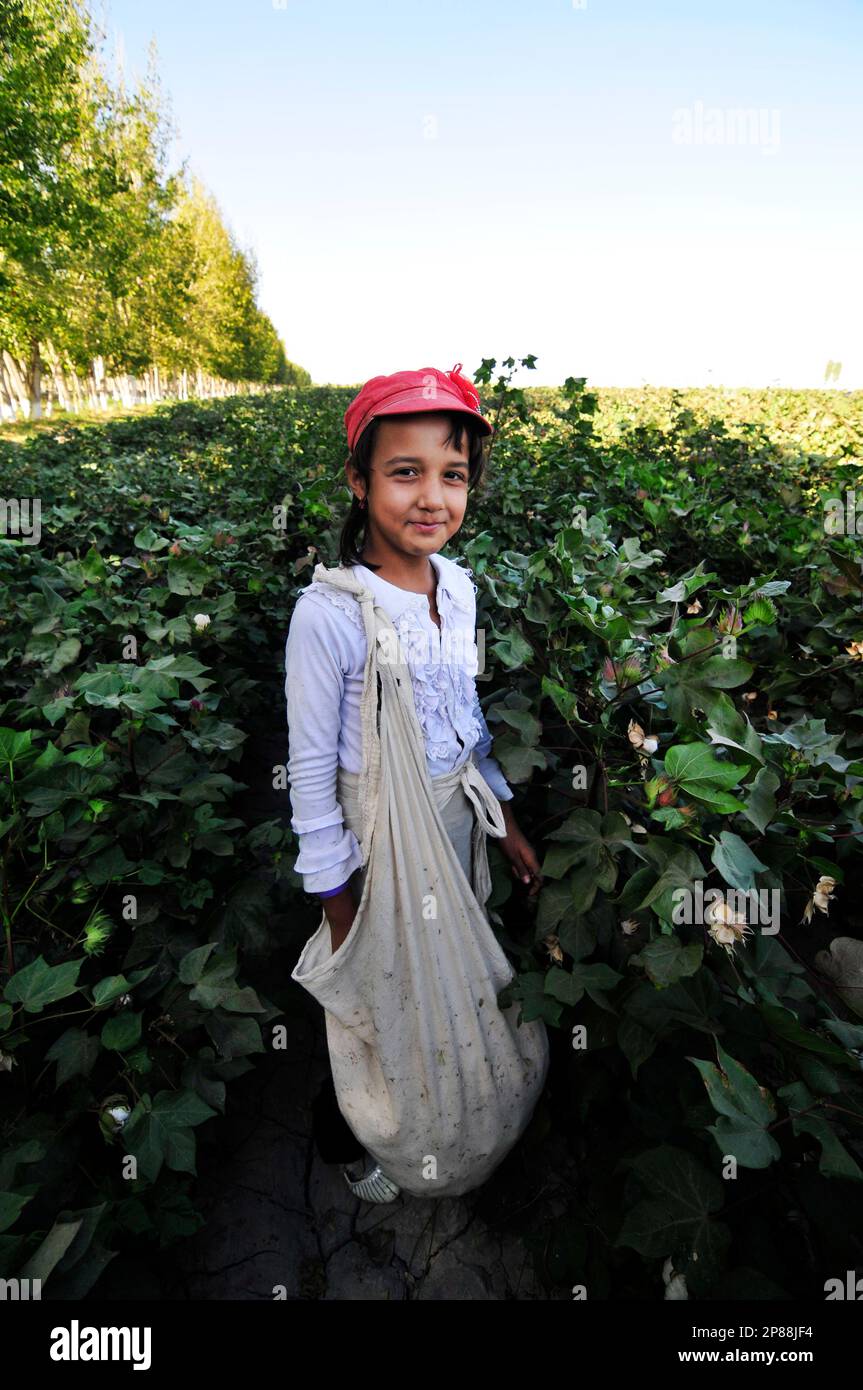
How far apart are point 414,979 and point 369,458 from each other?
104 cm

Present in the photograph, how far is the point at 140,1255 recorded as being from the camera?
133cm

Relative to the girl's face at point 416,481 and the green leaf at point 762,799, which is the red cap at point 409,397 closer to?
the girl's face at point 416,481

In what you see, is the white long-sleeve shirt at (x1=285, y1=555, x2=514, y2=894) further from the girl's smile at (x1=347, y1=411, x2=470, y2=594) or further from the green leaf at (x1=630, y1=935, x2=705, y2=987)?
the green leaf at (x1=630, y1=935, x2=705, y2=987)

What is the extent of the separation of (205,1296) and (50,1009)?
774 millimetres

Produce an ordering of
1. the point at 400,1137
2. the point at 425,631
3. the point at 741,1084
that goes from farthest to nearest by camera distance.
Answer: the point at 400,1137, the point at 425,631, the point at 741,1084

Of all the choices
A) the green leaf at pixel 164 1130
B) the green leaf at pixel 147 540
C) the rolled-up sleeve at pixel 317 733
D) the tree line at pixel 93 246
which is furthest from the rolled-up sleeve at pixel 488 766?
the tree line at pixel 93 246

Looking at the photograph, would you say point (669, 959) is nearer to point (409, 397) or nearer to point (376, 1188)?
point (409, 397)

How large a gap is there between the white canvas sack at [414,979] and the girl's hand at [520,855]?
10 centimetres

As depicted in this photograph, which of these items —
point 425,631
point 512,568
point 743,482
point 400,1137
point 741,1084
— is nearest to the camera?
point 741,1084

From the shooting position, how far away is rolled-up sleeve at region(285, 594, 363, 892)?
1.17 m

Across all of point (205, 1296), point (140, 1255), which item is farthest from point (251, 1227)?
point (140, 1255)

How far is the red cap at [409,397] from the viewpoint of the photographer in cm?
113
